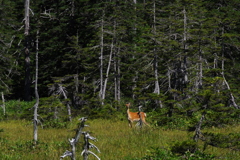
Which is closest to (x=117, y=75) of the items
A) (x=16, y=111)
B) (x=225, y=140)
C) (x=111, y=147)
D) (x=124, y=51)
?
(x=124, y=51)

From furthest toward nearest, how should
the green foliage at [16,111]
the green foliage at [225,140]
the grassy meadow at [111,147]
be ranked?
the green foliage at [16,111]
the grassy meadow at [111,147]
the green foliage at [225,140]

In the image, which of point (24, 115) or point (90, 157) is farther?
point (24, 115)

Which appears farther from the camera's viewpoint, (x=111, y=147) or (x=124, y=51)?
(x=124, y=51)

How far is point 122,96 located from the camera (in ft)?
86.1

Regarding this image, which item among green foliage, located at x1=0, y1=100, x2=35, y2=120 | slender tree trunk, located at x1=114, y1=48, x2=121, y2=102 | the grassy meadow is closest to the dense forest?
slender tree trunk, located at x1=114, y1=48, x2=121, y2=102

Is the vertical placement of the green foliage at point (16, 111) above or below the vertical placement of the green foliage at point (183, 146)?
below

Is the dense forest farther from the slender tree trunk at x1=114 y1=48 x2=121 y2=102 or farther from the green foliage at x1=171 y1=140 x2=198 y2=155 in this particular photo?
the green foliage at x1=171 y1=140 x2=198 y2=155

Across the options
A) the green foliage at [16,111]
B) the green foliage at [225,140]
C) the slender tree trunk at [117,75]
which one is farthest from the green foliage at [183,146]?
the slender tree trunk at [117,75]

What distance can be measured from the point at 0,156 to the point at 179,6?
15172 millimetres

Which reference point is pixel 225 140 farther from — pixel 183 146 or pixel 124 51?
pixel 124 51

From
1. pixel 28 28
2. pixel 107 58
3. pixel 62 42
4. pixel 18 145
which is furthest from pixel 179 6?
pixel 18 145

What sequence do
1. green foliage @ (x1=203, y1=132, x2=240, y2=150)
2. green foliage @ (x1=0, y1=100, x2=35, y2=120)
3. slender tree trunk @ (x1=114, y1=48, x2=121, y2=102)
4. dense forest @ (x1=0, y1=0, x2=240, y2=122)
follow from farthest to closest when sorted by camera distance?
slender tree trunk @ (x1=114, y1=48, x2=121, y2=102) < green foliage @ (x1=0, y1=100, x2=35, y2=120) < dense forest @ (x1=0, y1=0, x2=240, y2=122) < green foliage @ (x1=203, y1=132, x2=240, y2=150)

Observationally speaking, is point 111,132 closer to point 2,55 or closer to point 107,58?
point 107,58

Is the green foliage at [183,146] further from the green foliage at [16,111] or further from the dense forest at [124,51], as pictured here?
the green foliage at [16,111]
